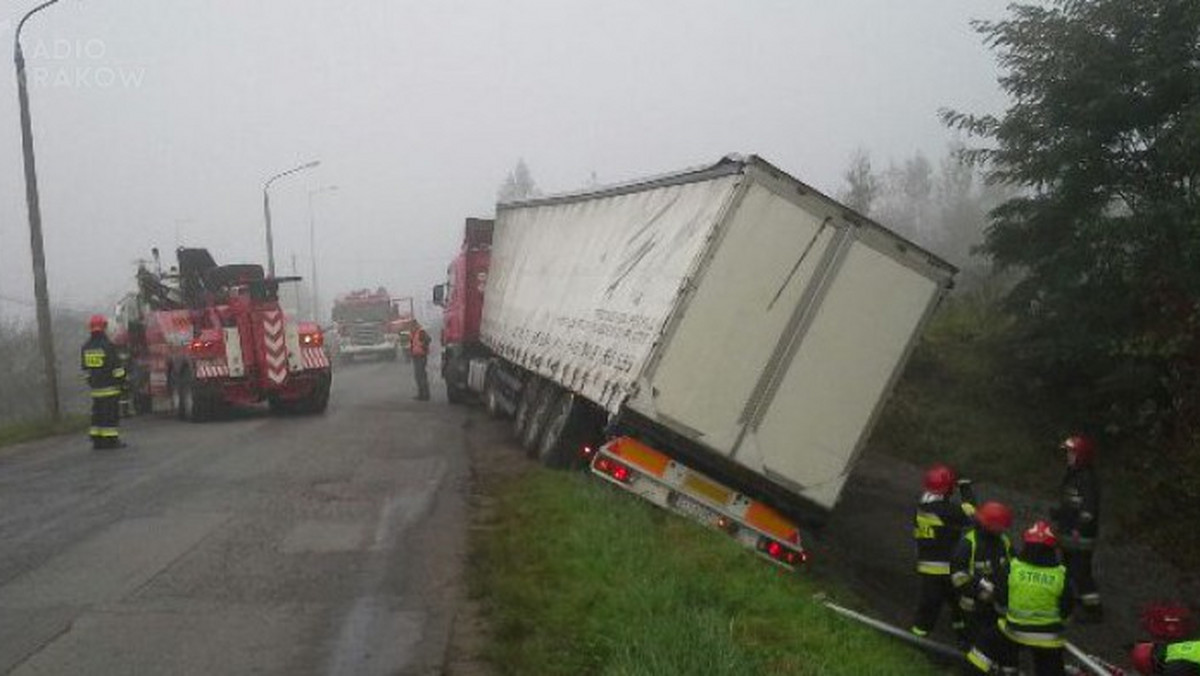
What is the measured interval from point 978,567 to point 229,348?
1352cm

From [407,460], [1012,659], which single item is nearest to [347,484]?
[407,460]

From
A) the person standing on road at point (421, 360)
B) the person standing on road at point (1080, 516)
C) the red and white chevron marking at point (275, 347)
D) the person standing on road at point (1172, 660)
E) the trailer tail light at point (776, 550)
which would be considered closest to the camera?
the person standing on road at point (1172, 660)

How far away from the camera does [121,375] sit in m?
15.5

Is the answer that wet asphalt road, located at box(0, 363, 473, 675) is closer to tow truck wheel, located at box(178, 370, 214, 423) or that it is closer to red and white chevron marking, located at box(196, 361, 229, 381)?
red and white chevron marking, located at box(196, 361, 229, 381)

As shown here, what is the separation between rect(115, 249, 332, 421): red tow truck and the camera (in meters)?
17.5

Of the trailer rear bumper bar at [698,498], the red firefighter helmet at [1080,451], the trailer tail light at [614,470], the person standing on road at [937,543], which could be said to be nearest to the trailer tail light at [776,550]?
the trailer rear bumper bar at [698,498]

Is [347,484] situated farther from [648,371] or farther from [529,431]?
[648,371]

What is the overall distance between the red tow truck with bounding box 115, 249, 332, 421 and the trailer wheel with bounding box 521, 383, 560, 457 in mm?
6370

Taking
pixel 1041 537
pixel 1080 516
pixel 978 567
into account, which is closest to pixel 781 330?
pixel 978 567

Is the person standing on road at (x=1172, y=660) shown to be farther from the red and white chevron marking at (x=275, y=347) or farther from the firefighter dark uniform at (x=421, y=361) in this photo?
the firefighter dark uniform at (x=421, y=361)

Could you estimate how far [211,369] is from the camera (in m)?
Answer: 17.4

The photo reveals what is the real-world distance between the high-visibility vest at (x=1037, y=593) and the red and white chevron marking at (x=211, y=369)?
14.0 m

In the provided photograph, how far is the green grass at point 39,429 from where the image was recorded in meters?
16.9

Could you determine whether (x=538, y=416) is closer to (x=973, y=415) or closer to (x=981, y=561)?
(x=981, y=561)
